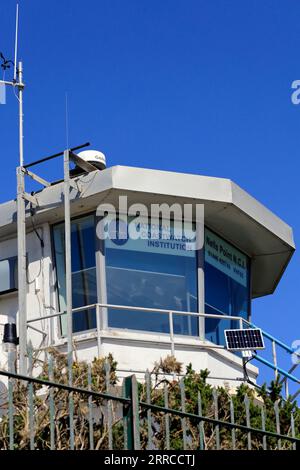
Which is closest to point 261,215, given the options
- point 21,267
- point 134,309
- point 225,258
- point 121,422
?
point 225,258

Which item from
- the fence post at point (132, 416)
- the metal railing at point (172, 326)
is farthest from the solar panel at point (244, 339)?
the fence post at point (132, 416)

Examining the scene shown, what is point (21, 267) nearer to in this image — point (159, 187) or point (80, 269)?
point (80, 269)

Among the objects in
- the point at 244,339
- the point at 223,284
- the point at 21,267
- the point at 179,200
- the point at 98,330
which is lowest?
the point at 244,339

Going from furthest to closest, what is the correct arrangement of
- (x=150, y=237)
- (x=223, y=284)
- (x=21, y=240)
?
(x=223, y=284) < (x=150, y=237) < (x=21, y=240)

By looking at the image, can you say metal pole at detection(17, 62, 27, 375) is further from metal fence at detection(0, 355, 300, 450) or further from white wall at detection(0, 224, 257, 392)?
metal fence at detection(0, 355, 300, 450)

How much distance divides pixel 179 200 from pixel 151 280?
147 centimetres

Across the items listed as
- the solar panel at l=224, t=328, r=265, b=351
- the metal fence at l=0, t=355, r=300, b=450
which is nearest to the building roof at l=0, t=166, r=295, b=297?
the solar panel at l=224, t=328, r=265, b=351

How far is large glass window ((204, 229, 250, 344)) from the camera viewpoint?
1909cm

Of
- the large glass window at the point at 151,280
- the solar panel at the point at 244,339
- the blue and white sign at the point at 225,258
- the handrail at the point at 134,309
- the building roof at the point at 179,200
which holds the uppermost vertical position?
the building roof at the point at 179,200

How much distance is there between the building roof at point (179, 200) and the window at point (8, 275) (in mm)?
497

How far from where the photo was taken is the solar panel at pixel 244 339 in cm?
1723

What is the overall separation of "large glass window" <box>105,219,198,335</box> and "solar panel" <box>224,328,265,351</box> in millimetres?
1027

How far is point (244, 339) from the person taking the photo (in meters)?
17.4

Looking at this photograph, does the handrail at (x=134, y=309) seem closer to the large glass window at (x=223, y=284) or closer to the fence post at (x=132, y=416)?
the large glass window at (x=223, y=284)
